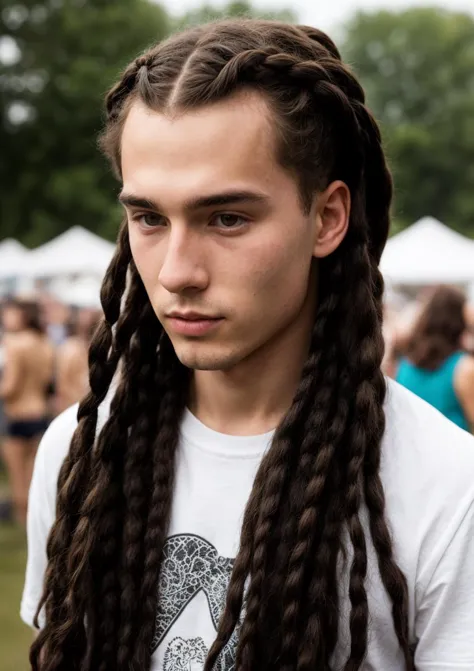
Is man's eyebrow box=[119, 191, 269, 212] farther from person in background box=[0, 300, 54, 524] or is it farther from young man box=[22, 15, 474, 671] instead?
person in background box=[0, 300, 54, 524]

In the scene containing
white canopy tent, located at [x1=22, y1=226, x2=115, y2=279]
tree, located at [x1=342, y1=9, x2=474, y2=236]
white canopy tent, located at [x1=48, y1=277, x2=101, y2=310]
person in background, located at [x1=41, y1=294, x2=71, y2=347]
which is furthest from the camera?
tree, located at [x1=342, y1=9, x2=474, y2=236]

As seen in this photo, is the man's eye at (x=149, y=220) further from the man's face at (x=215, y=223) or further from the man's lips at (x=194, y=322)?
the man's lips at (x=194, y=322)

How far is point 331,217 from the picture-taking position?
6.70 feet

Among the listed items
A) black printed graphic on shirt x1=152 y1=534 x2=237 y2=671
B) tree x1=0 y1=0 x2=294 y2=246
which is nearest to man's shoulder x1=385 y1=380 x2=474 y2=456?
black printed graphic on shirt x1=152 y1=534 x2=237 y2=671

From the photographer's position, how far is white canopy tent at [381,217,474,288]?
39.3 ft

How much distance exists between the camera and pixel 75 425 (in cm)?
226

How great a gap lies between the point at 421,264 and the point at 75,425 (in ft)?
33.6

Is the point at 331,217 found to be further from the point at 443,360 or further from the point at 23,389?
the point at 23,389

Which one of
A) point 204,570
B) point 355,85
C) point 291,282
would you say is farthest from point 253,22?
point 204,570

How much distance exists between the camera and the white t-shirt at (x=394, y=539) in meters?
1.87

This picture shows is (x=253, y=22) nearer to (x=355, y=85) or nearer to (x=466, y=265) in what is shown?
(x=355, y=85)

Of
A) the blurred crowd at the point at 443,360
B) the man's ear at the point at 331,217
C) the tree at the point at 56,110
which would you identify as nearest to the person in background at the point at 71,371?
the blurred crowd at the point at 443,360

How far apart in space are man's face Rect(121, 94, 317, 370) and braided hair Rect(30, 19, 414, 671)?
0.16ft

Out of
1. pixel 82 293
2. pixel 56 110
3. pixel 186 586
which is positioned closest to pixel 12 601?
pixel 186 586
